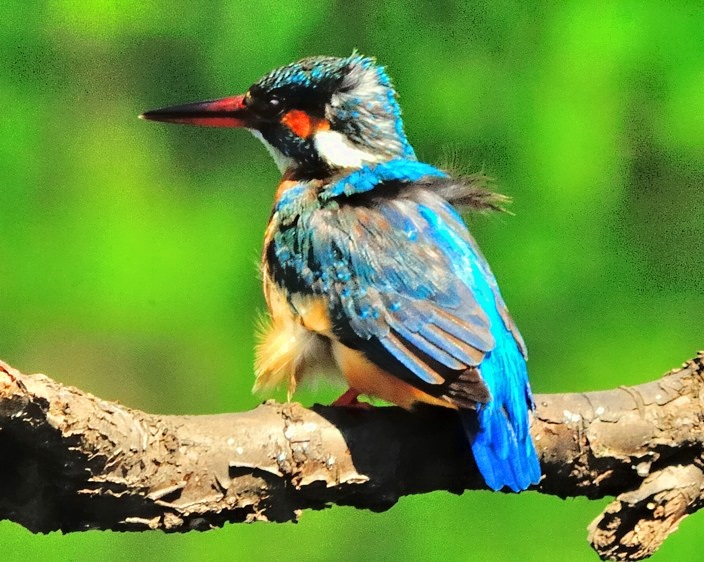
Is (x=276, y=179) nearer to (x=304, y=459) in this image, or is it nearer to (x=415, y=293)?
(x=415, y=293)

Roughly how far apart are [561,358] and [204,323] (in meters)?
0.62

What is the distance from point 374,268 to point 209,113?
40 centimetres

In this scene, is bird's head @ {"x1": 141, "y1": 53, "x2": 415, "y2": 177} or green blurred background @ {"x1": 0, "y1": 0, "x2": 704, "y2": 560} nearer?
bird's head @ {"x1": 141, "y1": 53, "x2": 415, "y2": 177}

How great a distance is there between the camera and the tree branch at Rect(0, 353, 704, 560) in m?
0.78

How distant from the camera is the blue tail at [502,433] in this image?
939mm

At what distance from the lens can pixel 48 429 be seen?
738mm

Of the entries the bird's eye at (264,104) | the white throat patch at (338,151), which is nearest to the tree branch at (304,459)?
the white throat patch at (338,151)

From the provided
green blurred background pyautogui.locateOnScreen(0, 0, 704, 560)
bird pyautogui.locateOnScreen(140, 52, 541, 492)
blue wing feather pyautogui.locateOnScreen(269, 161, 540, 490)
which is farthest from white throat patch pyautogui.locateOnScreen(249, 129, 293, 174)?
green blurred background pyautogui.locateOnScreen(0, 0, 704, 560)

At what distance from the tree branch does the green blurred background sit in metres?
0.54

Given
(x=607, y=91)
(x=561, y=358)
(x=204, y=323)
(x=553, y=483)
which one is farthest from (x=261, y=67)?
(x=553, y=483)

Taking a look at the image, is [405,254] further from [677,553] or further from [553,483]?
[677,553]

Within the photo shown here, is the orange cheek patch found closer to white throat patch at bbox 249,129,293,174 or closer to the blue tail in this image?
white throat patch at bbox 249,129,293,174

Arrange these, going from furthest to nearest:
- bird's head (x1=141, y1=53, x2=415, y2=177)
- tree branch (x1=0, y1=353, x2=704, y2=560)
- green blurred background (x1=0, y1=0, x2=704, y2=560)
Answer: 1. green blurred background (x1=0, y1=0, x2=704, y2=560)
2. bird's head (x1=141, y1=53, x2=415, y2=177)
3. tree branch (x1=0, y1=353, x2=704, y2=560)

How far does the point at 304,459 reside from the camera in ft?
3.06
